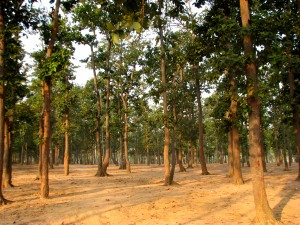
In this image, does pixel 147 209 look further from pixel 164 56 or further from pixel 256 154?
pixel 164 56

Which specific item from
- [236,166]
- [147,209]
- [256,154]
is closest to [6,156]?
[147,209]

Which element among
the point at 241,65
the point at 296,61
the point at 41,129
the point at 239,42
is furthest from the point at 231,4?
the point at 41,129

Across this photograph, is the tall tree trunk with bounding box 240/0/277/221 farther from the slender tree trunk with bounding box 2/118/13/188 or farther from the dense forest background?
the slender tree trunk with bounding box 2/118/13/188

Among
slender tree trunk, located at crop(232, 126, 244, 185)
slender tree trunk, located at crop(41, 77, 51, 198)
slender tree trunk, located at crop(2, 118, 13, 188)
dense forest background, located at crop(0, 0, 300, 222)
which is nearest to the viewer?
dense forest background, located at crop(0, 0, 300, 222)

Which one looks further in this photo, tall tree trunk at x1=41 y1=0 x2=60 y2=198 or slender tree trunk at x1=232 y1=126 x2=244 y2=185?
slender tree trunk at x1=232 y1=126 x2=244 y2=185

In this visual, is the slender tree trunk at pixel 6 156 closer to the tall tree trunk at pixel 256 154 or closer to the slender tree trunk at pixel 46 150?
the slender tree trunk at pixel 46 150

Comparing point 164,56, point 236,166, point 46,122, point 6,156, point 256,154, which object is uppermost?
point 164,56

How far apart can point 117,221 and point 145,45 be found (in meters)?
13.4

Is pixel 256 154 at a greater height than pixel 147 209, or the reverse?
pixel 256 154

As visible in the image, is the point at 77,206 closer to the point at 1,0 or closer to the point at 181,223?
the point at 181,223

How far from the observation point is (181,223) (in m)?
8.34

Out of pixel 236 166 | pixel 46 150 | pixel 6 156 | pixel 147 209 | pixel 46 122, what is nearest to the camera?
pixel 147 209

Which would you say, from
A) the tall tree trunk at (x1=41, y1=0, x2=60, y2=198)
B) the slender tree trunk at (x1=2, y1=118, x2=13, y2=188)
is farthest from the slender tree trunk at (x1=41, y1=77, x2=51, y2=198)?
the slender tree trunk at (x1=2, y1=118, x2=13, y2=188)

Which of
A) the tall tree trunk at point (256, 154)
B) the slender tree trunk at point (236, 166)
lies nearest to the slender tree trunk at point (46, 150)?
the tall tree trunk at point (256, 154)
